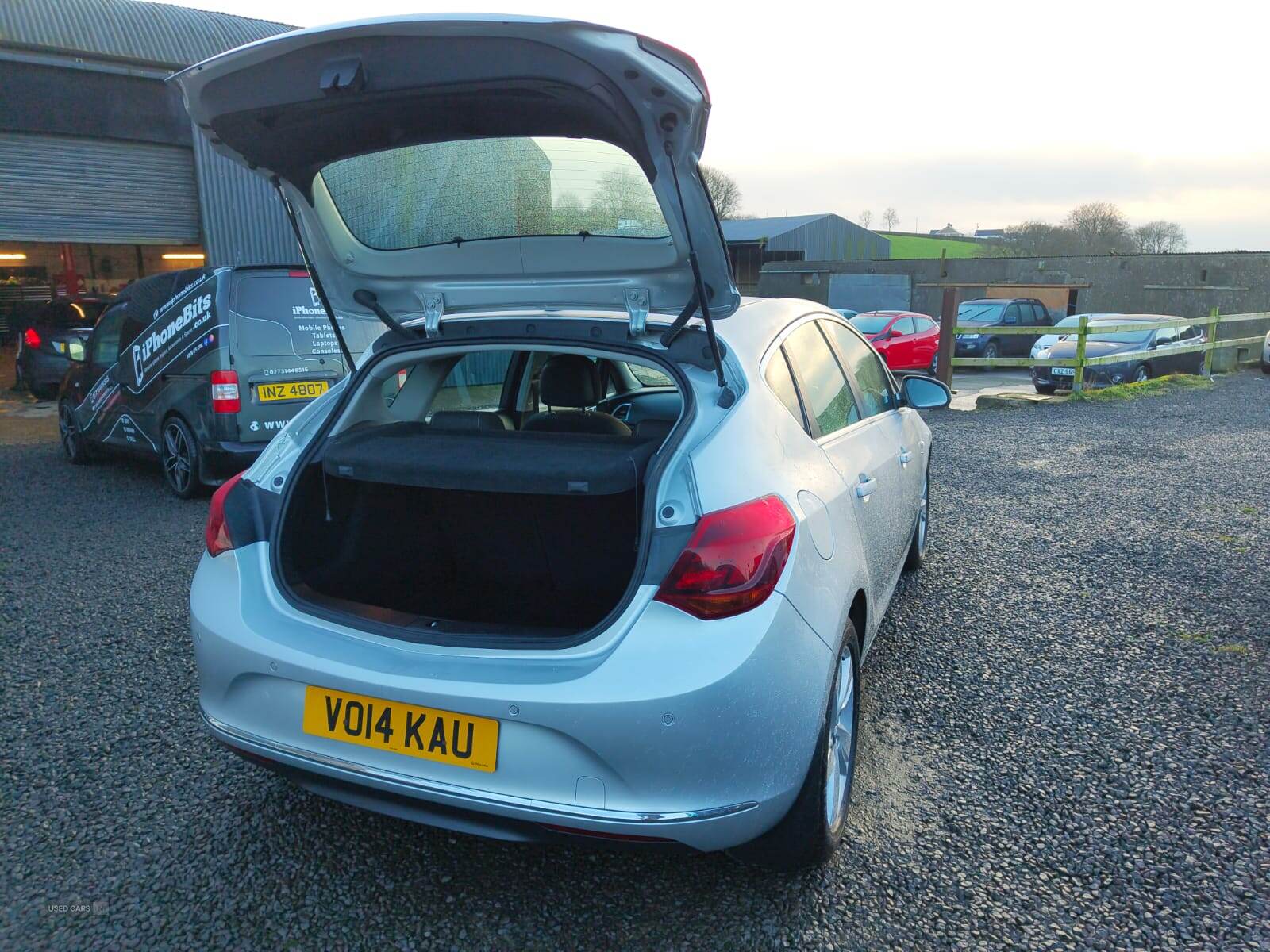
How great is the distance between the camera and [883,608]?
10.8 ft

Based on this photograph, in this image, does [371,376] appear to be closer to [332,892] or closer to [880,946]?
[332,892]

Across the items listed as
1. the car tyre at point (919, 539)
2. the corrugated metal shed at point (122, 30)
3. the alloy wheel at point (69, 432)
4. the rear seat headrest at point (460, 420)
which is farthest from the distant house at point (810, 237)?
the rear seat headrest at point (460, 420)

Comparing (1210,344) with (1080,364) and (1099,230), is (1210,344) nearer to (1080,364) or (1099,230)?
(1080,364)

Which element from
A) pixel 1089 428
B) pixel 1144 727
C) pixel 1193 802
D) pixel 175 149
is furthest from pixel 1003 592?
pixel 175 149

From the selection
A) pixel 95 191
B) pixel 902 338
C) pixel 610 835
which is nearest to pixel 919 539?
pixel 610 835

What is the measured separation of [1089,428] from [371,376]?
9153 mm

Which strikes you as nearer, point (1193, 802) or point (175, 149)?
point (1193, 802)

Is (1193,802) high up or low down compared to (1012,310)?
down

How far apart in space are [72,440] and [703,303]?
26.2 ft

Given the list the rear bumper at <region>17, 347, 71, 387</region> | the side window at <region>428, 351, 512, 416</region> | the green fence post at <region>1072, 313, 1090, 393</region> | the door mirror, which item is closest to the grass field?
the green fence post at <region>1072, 313, 1090, 393</region>

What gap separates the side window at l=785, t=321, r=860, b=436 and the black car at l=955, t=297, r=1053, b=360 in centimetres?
1646

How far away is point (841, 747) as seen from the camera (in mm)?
2531

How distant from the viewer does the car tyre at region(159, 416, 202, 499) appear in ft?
21.4

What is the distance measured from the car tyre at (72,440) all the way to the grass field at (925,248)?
47022 millimetres
